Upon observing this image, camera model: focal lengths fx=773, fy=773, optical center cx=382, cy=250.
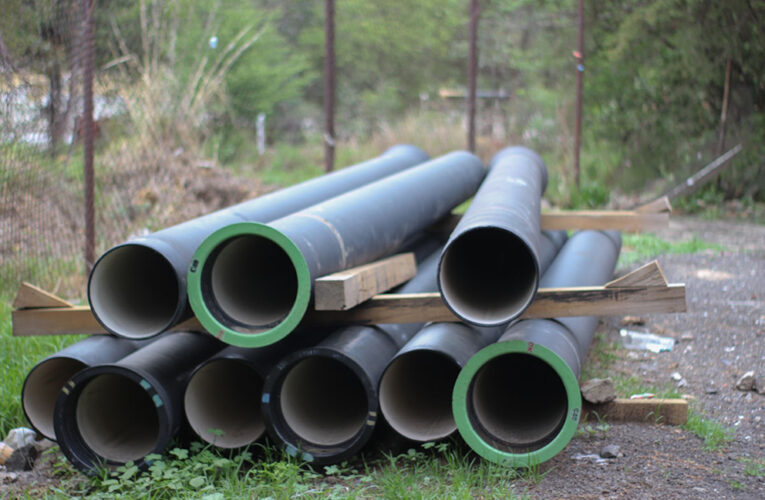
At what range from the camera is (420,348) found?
3.42 m

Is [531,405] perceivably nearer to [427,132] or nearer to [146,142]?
[146,142]

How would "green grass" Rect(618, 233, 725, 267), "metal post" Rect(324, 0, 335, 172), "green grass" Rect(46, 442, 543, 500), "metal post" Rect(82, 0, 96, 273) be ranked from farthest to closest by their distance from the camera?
"green grass" Rect(618, 233, 725, 267) < "metal post" Rect(324, 0, 335, 172) < "metal post" Rect(82, 0, 96, 273) < "green grass" Rect(46, 442, 543, 500)

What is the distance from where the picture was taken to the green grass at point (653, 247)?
801 centimetres

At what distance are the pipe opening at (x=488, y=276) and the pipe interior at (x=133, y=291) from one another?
4.22 feet

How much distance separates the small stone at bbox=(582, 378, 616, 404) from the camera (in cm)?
378

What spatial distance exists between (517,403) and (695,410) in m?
1.00

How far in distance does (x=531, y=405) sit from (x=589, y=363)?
43.5 inches

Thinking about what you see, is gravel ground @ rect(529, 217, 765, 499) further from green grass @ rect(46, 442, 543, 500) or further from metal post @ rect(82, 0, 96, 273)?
metal post @ rect(82, 0, 96, 273)

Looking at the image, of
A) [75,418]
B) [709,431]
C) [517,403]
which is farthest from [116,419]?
[709,431]

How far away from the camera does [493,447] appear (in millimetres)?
3254

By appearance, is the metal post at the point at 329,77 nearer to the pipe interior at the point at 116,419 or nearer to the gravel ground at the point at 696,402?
the gravel ground at the point at 696,402

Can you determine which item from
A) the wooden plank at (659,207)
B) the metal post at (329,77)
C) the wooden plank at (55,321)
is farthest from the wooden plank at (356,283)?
the metal post at (329,77)

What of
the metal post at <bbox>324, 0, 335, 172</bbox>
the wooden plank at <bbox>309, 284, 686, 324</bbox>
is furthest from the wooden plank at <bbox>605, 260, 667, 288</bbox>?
the metal post at <bbox>324, 0, 335, 172</bbox>

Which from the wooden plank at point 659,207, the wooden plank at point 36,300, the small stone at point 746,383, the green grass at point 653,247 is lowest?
the green grass at point 653,247
